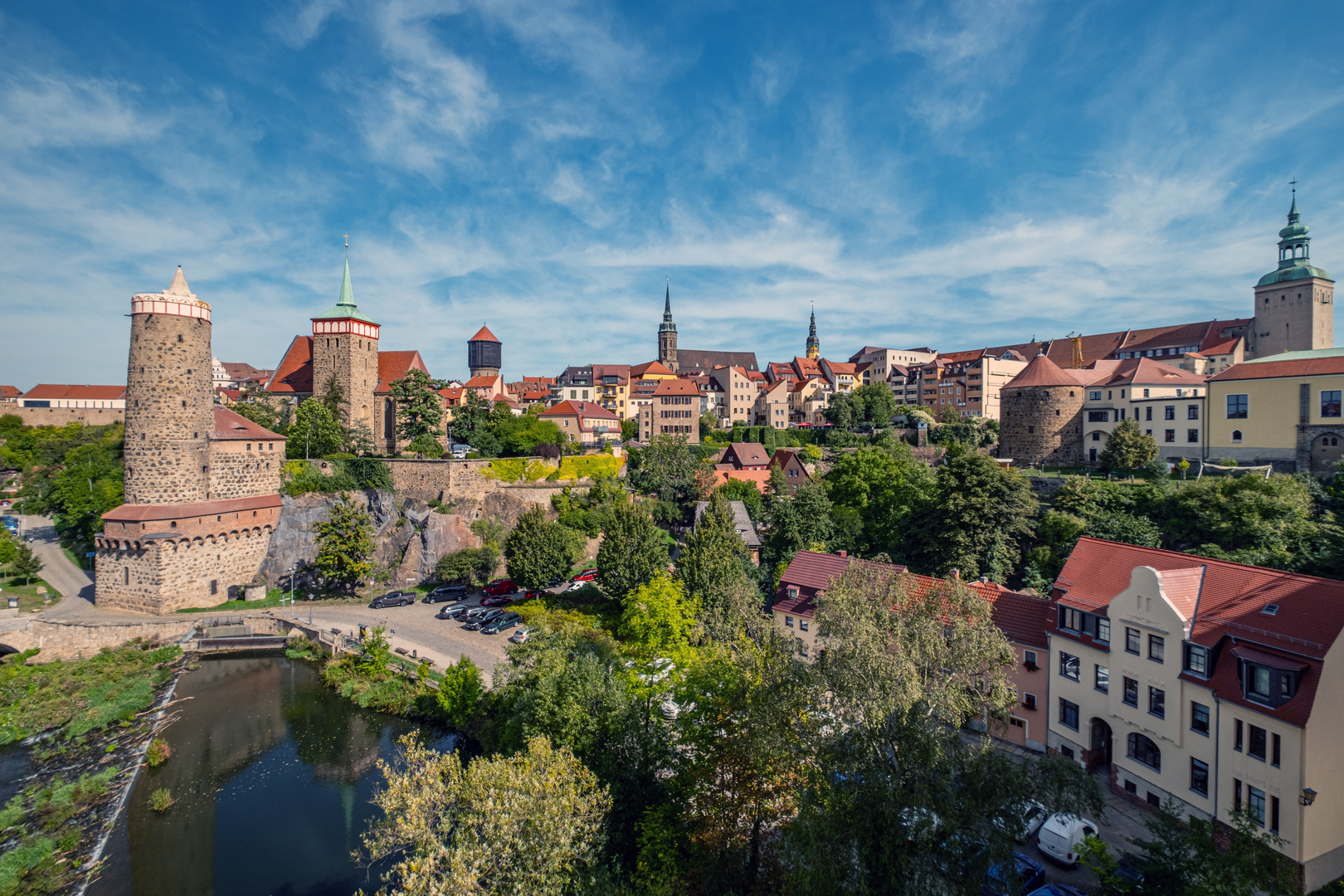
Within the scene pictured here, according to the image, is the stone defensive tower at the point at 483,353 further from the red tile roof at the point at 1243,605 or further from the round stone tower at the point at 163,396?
the red tile roof at the point at 1243,605

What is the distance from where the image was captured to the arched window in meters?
18.1

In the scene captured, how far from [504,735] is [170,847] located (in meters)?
11.1

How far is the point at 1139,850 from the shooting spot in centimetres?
1644

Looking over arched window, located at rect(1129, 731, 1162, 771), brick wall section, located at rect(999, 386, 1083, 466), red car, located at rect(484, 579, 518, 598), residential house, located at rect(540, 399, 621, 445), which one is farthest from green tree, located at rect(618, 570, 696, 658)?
brick wall section, located at rect(999, 386, 1083, 466)

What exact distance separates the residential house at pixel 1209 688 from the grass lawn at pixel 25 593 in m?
51.6

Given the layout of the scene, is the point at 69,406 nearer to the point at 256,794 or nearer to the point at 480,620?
the point at 480,620

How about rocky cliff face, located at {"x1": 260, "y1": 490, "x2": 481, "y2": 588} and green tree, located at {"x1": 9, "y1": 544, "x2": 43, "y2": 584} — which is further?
rocky cliff face, located at {"x1": 260, "y1": 490, "x2": 481, "y2": 588}

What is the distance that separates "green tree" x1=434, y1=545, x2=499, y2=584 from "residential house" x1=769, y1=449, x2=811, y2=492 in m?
26.1

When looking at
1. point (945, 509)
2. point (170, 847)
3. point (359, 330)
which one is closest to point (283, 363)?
point (359, 330)

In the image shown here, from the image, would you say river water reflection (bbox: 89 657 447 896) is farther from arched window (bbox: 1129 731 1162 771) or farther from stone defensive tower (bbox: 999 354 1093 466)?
stone defensive tower (bbox: 999 354 1093 466)

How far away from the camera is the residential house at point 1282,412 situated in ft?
114

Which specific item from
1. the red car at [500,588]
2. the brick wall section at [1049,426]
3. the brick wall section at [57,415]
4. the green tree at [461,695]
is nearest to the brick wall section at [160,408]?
the red car at [500,588]

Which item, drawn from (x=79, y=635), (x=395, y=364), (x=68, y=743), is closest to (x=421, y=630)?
(x=68, y=743)

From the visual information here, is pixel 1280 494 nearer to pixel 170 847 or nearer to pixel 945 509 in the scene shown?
pixel 945 509
